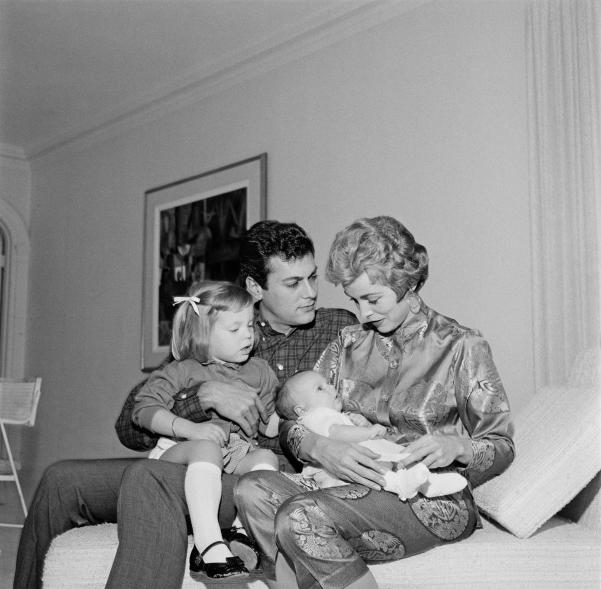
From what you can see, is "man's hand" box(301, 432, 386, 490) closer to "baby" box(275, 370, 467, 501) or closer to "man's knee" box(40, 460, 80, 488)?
"baby" box(275, 370, 467, 501)

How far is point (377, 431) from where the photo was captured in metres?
2.16

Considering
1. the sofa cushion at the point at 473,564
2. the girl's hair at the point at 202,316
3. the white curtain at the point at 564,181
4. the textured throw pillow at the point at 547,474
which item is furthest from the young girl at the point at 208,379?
the white curtain at the point at 564,181

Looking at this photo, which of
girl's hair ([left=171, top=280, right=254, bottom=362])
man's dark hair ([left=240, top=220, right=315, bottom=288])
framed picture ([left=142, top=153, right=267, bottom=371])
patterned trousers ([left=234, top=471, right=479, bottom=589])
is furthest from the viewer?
framed picture ([left=142, top=153, right=267, bottom=371])

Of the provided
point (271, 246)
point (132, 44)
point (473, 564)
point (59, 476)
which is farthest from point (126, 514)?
point (132, 44)

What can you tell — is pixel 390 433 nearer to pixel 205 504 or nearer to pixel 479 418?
pixel 479 418

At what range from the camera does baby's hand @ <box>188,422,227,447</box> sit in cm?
230

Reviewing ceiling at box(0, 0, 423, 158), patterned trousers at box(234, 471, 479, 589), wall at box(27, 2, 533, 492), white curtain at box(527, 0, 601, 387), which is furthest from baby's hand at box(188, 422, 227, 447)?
ceiling at box(0, 0, 423, 158)

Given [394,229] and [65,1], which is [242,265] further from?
[65,1]

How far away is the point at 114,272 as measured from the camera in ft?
20.1

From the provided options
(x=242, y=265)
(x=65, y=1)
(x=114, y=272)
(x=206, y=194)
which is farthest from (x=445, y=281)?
(x=114, y=272)

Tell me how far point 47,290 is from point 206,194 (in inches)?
81.4

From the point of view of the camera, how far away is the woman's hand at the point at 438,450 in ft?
6.43

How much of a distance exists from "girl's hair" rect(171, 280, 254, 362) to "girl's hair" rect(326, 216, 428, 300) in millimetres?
365

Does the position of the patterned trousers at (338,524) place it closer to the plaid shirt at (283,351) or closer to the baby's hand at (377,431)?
the baby's hand at (377,431)
